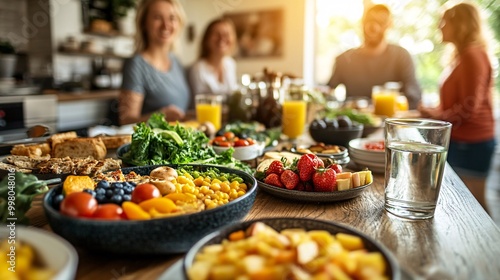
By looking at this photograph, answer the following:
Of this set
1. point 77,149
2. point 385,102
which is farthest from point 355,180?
point 385,102

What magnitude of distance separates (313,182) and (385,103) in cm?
176

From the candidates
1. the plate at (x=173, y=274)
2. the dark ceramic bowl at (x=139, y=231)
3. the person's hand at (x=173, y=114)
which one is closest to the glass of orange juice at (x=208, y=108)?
the person's hand at (x=173, y=114)

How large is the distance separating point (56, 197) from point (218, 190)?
0.36 meters

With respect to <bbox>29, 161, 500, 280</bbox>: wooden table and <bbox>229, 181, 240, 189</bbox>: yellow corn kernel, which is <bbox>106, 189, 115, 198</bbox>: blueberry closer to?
<bbox>29, 161, 500, 280</bbox>: wooden table

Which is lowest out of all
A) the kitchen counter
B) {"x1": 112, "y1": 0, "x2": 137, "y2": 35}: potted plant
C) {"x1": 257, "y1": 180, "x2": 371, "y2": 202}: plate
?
{"x1": 257, "y1": 180, "x2": 371, "y2": 202}: plate

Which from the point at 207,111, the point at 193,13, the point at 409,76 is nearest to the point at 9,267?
the point at 207,111

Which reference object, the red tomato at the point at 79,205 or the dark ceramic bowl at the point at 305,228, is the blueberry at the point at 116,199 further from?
the dark ceramic bowl at the point at 305,228

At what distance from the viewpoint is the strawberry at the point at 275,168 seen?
112cm

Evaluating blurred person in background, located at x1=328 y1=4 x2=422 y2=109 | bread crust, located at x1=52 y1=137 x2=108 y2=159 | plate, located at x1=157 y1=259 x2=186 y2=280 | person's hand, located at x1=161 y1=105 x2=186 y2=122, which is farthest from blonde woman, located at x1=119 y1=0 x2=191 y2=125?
plate, located at x1=157 y1=259 x2=186 y2=280

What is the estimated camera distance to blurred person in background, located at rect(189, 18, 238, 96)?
339 centimetres

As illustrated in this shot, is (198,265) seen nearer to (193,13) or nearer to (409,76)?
(409,76)

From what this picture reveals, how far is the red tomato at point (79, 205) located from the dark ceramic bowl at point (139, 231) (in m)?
0.02

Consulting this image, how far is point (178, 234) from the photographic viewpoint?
734 mm

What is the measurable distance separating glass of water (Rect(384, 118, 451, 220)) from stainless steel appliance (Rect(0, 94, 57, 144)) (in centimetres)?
345
